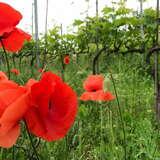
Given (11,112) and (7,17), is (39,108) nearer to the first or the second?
(11,112)

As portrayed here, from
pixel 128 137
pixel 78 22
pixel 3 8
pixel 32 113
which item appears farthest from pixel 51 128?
pixel 78 22

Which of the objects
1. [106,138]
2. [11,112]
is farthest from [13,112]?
[106,138]

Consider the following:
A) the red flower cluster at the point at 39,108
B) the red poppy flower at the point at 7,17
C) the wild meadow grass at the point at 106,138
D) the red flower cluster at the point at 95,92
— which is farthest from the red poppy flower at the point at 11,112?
the red flower cluster at the point at 95,92

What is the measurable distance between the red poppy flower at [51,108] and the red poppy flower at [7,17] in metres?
0.25

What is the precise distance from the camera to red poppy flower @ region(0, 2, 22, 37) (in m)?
1.08

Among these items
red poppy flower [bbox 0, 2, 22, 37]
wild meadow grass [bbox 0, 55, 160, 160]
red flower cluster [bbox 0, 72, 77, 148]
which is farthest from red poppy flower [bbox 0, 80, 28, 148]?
wild meadow grass [bbox 0, 55, 160, 160]

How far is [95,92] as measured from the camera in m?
1.79

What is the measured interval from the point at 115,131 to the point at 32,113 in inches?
81.3

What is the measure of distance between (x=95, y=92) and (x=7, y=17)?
757 mm

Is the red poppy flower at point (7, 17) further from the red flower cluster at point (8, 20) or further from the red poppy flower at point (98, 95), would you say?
the red poppy flower at point (98, 95)

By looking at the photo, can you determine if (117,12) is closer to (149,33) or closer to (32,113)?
(149,33)

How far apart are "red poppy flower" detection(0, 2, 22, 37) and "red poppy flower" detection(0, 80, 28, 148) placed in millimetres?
254

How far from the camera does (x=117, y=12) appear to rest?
7414mm

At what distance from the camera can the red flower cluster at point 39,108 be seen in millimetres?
833
